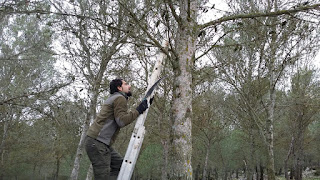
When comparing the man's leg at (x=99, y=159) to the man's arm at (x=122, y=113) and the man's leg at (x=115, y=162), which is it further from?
the man's arm at (x=122, y=113)

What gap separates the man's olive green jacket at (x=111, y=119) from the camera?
3150 millimetres

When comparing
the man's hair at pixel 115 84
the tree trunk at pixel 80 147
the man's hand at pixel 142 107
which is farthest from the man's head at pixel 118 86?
the tree trunk at pixel 80 147

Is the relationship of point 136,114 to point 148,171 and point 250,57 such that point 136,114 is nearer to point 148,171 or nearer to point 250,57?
point 250,57

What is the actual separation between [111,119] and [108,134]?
0.20 metres

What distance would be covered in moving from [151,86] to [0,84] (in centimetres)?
930

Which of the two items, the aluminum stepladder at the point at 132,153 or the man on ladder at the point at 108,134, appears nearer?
the aluminum stepladder at the point at 132,153

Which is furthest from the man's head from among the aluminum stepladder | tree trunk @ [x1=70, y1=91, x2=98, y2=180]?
tree trunk @ [x1=70, y1=91, x2=98, y2=180]

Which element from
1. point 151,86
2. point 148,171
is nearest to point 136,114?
point 151,86

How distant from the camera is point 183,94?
12.0 feet

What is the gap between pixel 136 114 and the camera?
3.18m

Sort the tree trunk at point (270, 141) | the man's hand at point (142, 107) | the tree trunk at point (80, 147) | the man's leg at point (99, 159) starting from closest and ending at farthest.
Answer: the man's leg at point (99, 159), the man's hand at point (142, 107), the tree trunk at point (80, 147), the tree trunk at point (270, 141)

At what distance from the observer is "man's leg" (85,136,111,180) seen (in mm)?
3105

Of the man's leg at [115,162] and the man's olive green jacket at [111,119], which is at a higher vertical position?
the man's olive green jacket at [111,119]

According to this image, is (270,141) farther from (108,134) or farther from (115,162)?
(108,134)
